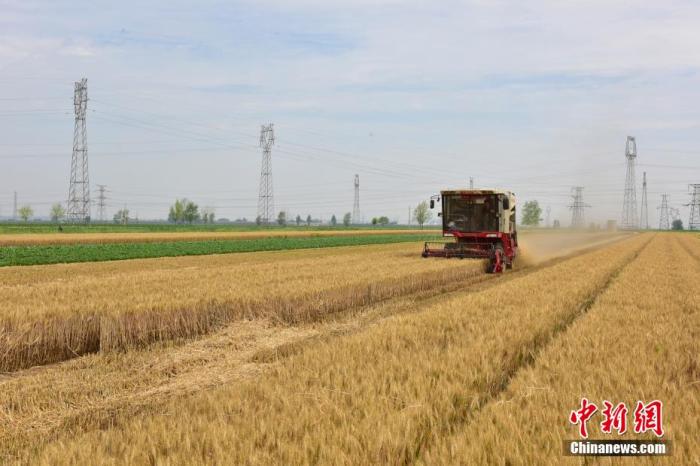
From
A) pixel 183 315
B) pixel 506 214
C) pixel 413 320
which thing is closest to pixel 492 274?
pixel 506 214

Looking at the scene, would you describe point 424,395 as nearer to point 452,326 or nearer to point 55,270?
point 452,326

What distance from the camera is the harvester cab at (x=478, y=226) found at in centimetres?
2212

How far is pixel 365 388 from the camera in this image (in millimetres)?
5359

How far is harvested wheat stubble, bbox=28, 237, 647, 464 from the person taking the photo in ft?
12.7

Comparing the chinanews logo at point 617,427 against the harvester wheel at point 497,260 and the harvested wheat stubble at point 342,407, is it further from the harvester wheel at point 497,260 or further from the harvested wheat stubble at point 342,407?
the harvester wheel at point 497,260

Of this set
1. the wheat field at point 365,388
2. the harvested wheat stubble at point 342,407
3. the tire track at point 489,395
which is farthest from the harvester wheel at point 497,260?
the harvested wheat stubble at point 342,407

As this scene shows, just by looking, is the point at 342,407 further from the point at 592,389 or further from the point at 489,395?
the point at 592,389

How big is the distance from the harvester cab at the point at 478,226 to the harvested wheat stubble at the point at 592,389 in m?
12.0

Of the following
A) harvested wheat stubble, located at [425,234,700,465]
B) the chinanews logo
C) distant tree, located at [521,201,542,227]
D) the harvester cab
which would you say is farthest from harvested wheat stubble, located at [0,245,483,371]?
distant tree, located at [521,201,542,227]

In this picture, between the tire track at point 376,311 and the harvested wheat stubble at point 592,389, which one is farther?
the tire track at point 376,311

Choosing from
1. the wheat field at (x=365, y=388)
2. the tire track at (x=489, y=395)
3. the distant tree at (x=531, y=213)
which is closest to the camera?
the wheat field at (x=365, y=388)

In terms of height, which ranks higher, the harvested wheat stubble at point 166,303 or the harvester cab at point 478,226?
the harvester cab at point 478,226

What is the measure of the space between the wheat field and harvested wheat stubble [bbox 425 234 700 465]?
21mm

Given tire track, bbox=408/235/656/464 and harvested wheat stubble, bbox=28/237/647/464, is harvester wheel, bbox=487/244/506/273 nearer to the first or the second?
tire track, bbox=408/235/656/464
